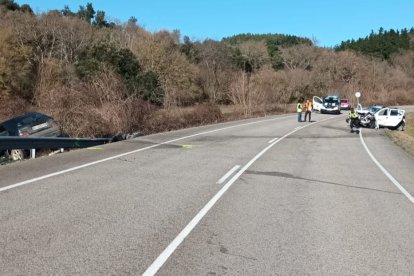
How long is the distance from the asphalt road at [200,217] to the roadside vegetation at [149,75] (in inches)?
373

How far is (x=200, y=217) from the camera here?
7777 millimetres

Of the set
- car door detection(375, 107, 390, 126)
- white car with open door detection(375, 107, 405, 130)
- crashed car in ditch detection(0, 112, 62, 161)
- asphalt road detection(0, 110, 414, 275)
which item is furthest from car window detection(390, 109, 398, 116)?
crashed car in ditch detection(0, 112, 62, 161)

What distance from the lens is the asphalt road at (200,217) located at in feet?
18.4

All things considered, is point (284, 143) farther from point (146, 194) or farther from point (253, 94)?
point (253, 94)

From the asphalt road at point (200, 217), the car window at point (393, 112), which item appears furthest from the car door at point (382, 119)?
the asphalt road at point (200, 217)

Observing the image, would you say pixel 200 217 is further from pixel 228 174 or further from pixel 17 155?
pixel 17 155

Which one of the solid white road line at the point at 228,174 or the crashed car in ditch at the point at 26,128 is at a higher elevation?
the crashed car in ditch at the point at 26,128

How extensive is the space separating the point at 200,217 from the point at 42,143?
8375 millimetres

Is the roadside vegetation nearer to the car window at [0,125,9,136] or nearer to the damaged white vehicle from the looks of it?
the car window at [0,125,9,136]

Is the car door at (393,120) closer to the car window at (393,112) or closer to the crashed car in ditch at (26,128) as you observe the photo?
the car window at (393,112)

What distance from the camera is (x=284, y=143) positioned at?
22.2 meters

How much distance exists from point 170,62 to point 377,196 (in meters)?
67.0

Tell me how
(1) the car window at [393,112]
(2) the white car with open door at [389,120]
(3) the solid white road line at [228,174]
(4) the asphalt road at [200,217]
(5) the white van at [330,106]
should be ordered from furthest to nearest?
1. (5) the white van at [330,106]
2. (1) the car window at [393,112]
3. (2) the white car with open door at [389,120]
4. (3) the solid white road line at [228,174]
5. (4) the asphalt road at [200,217]

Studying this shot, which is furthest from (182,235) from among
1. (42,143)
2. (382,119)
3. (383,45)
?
(383,45)
